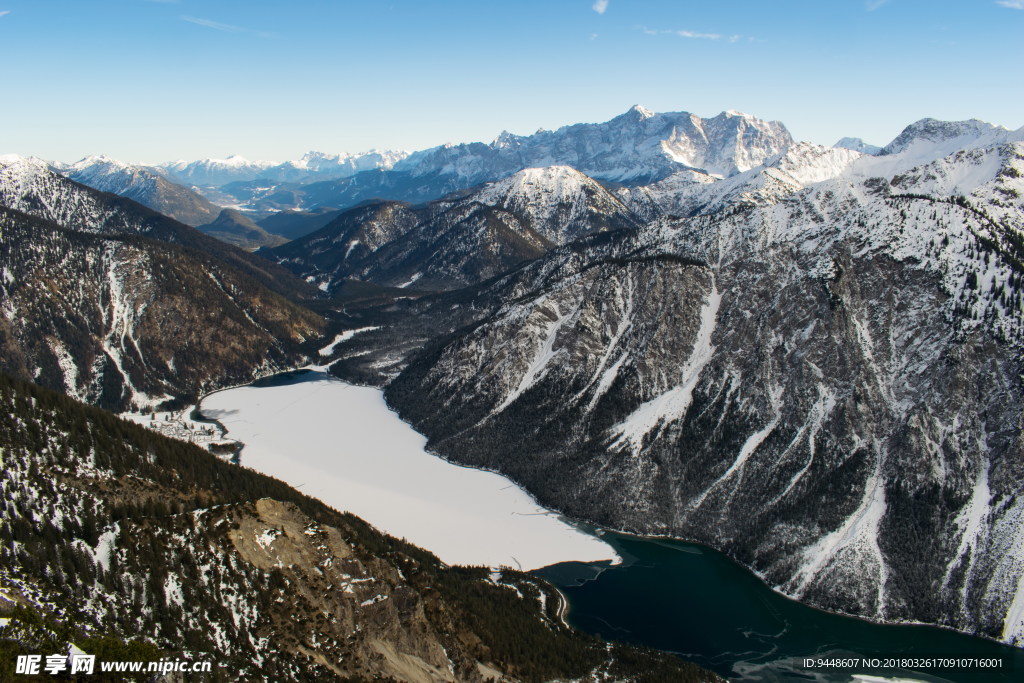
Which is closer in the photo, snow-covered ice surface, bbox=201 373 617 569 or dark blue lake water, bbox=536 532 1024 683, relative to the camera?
dark blue lake water, bbox=536 532 1024 683

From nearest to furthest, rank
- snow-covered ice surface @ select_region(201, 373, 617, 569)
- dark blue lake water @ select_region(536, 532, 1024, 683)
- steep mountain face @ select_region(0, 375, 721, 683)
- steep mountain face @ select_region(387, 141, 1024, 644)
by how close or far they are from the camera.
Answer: steep mountain face @ select_region(0, 375, 721, 683)
dark blue lake water @ select_region(536, 532, 1024, 683)
steep mountain face @ select_region(387, 141, 1024, 644)
snow-covered ice surface @ select_region(201, 373, 617, 569)

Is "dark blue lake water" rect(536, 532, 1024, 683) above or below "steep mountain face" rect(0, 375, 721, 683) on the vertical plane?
below

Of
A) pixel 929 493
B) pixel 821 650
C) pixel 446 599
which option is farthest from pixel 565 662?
pixel 929 493

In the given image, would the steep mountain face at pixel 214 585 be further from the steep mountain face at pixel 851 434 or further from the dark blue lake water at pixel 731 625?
the steep mountain face at pixel 851 434

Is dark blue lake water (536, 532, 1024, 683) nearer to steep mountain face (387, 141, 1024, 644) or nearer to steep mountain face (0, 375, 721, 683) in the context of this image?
steep mountain face (387, 141, 1024, 644)

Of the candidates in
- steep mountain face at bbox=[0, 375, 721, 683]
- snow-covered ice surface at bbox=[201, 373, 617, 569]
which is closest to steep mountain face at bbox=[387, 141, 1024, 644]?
snow-covered ice surface at bbox=[201, 373, 617, 569]

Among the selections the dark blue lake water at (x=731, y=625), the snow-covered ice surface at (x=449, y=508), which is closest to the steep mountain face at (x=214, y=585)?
the dark blue lake water at (x=731, y=625)

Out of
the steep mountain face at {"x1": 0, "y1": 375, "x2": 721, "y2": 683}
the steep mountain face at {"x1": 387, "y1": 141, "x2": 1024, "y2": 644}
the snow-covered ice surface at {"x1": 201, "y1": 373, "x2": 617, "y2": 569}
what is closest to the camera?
the steep mountain face at {"x1": 0, "y1": 375, "x2": 721, "y2": 683}

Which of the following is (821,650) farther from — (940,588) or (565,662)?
(565,662)

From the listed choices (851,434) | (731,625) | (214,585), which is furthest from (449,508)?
(851,434)

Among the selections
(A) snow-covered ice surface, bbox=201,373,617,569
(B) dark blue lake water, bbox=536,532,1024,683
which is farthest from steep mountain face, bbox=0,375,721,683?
(A) snow-covered ice surface, bbox=201,373,617,569
